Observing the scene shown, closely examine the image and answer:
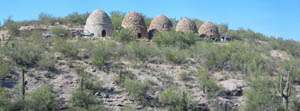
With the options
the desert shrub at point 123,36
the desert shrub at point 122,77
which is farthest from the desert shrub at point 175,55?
the desert shrub at point 122,77

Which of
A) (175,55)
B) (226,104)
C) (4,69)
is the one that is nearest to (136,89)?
(226,104)

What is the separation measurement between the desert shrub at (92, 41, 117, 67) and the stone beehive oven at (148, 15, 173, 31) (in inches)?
233

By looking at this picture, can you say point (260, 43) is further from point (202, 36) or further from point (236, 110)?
point (236, 110)

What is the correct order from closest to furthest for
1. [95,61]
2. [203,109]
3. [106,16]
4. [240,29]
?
1. [203,109]
2. [95,61]
3. [106,16]
4. [240,29]

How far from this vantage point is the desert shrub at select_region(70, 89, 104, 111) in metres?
31.8

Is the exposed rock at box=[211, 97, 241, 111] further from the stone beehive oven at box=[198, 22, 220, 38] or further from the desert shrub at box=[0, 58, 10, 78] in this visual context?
Answer: the stone beehive oven at box=[198, 22, 220, 38]

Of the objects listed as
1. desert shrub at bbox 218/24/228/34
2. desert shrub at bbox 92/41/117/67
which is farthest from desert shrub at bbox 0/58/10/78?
desert shrub at bbox 218/24/228/34

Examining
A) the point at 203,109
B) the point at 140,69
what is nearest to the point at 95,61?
the point at 140,69

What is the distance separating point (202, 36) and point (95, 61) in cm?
1026

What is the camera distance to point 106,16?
43.0 m

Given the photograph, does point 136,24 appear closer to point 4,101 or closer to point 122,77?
point 122,77

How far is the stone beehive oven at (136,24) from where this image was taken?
4262 centimetres

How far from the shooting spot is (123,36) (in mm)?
Answer: 40812

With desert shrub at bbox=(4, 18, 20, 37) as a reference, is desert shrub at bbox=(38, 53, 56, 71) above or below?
below
